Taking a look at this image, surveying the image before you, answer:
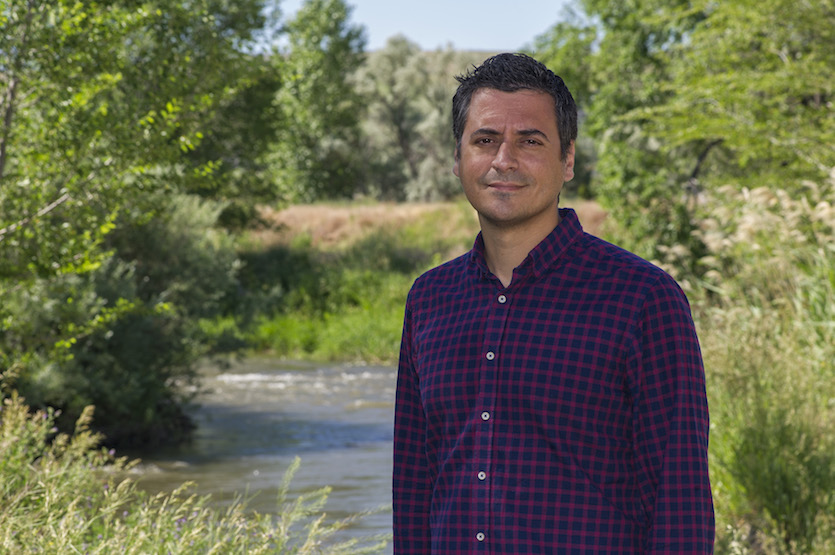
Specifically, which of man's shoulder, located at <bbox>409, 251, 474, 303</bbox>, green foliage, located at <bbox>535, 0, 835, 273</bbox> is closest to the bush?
man's shoulder, located at <bbox>409, 251, 474, 303</bbox>

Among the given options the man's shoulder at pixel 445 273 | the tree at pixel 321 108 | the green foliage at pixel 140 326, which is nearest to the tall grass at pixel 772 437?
the man's shoulder at pixel 445 273

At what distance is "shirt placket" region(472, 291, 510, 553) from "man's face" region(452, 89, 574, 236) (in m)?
0.19

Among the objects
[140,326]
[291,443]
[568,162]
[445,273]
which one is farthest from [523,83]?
[291,443]

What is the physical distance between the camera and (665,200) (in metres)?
24.3

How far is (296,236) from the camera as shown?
112 ft

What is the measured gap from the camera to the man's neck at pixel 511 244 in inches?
93.0

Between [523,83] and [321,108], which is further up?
[321,108]

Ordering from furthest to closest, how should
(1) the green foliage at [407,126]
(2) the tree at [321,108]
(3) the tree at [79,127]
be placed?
(1) the green foliage at [407,126], (2) the tree at [321,108], (3) the tree at [79,127]

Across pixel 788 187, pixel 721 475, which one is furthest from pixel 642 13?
pixel 721 475

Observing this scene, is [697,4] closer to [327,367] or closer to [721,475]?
[327,367]

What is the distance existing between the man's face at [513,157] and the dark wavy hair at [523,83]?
13 mm

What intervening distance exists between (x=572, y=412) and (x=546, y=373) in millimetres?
94

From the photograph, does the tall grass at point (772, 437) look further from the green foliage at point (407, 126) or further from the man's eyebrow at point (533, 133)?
the green foliage at point (407, 126)

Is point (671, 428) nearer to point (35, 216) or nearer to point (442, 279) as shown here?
point (442, 279)
